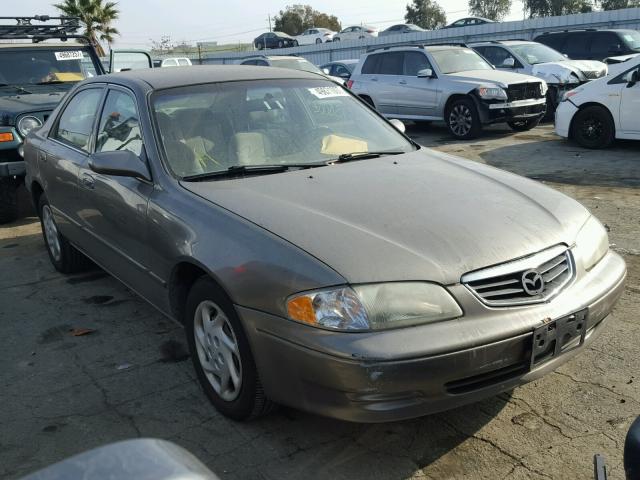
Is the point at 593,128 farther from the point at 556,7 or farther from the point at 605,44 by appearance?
the point at 556,7

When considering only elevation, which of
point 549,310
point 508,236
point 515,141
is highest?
point 508,236

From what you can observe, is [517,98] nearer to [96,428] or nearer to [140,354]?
[140,354]

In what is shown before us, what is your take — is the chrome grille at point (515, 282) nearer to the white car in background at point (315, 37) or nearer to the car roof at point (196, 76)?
the car roof at point (196, 76)

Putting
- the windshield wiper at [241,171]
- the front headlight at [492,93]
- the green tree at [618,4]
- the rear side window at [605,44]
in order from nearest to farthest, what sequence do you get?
the windshield wiper at [241,171], the front headlight at [492,93], the rear side window at [605,44], the green tree at [618,4]

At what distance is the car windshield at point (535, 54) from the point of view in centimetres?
1460

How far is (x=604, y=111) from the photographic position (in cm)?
1005

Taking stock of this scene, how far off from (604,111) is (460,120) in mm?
2802

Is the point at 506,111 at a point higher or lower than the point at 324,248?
lower

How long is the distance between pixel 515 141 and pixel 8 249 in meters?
8.43

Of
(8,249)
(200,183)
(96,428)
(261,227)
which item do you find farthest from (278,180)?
(8,249)

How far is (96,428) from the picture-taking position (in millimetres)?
3180

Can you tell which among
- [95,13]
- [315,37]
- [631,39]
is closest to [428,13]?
[315,37]

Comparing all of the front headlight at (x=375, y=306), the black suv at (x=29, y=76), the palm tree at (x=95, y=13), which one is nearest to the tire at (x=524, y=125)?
the black suv at (x=29, y=76)

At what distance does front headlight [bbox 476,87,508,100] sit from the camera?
461 inches
